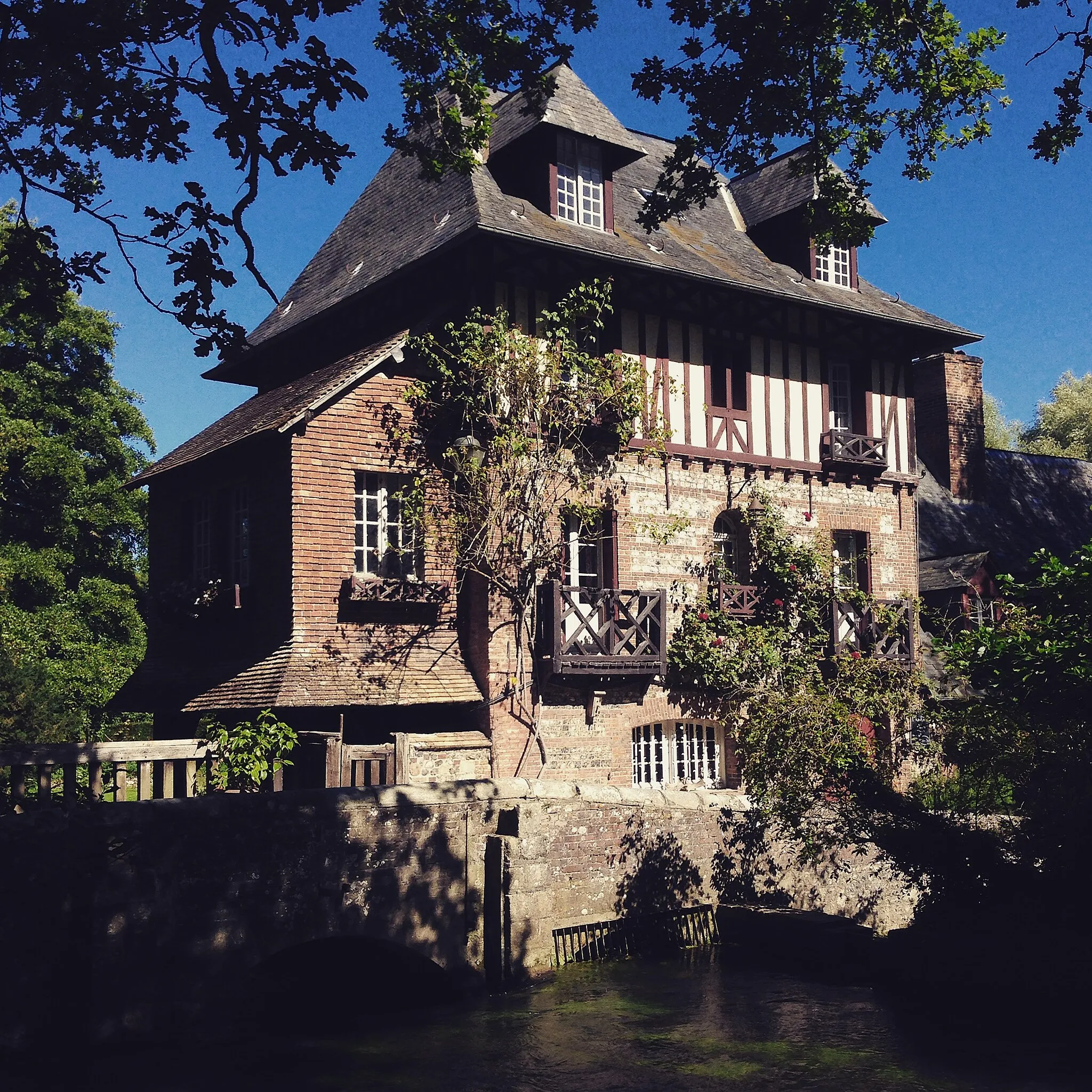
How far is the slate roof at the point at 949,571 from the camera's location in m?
23.4

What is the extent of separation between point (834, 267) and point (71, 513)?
54.0ft

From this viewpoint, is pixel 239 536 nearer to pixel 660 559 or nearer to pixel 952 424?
pixel 660 559

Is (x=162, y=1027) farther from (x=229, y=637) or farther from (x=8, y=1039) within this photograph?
(x=229, y=637)

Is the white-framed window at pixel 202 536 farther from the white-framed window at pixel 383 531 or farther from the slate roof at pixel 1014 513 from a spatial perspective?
the slate roof at pixel 1014 513

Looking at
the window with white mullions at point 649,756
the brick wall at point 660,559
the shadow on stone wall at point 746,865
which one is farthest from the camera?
the window with white mullions at point 649,756

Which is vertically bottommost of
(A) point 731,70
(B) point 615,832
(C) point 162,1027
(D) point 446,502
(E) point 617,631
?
(C) point 162,1027

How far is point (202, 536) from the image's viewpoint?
19.4m

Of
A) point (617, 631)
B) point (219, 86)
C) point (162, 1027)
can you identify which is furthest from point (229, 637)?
point (219, 86)

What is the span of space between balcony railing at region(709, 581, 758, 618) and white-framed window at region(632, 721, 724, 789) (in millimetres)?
1779

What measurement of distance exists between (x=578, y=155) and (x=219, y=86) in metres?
11.7

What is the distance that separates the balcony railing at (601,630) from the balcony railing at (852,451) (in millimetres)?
4476

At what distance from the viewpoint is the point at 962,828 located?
1352cm

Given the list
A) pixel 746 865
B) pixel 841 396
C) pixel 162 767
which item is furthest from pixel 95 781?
pixel 841 396

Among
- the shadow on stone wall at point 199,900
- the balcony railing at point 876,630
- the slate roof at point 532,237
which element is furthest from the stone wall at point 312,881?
the slate roof at point 532,237
